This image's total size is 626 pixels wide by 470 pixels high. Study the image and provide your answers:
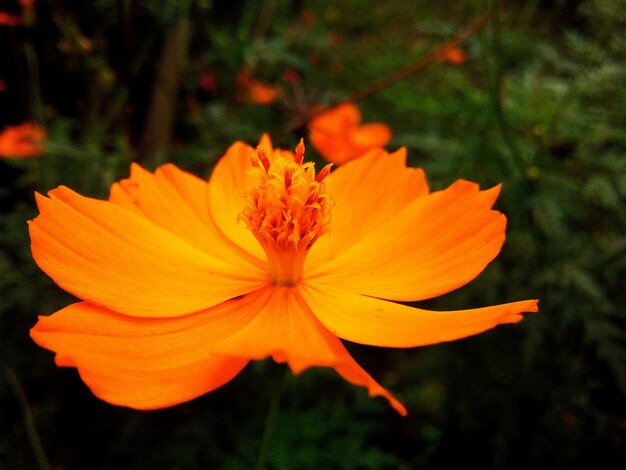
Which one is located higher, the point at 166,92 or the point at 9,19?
the point at 9,19

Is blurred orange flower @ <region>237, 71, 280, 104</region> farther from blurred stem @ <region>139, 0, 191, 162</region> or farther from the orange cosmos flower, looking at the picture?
the orange cosmos flower

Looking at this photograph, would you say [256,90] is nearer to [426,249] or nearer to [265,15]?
[265,15]

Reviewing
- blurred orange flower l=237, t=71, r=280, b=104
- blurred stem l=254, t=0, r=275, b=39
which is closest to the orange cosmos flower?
blurred orange flower l=237, t=71, r=280, b=104

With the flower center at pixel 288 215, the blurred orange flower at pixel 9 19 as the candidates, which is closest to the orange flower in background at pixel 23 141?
the blurred orange flower at pixel 9 19

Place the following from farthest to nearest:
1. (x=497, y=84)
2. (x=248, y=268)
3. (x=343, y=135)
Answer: (x=343, y=135)
(x=497, y=84)
(x=248, y=268)

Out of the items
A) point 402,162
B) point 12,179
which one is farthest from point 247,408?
point 12,179

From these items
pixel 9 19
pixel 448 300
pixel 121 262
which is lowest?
pixel 448 300

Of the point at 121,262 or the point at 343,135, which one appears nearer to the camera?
the point at 121,262

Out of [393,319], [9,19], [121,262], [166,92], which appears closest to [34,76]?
[9,19]
